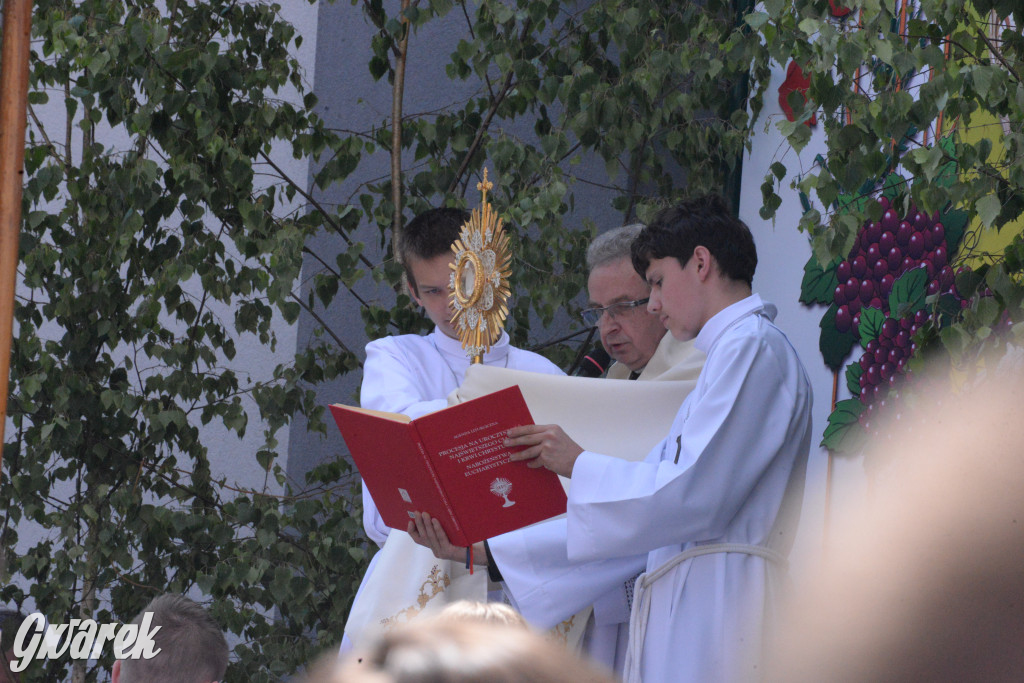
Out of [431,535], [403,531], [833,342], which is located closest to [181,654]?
[431,535]

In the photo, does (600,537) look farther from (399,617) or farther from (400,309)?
(400,309)

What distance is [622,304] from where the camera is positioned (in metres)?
2.84

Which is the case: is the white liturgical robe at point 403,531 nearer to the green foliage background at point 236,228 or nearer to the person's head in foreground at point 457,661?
the green foliage background at point 236,228

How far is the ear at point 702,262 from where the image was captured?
7.81 ft

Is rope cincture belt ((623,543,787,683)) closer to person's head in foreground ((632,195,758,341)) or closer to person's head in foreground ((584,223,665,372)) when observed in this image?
person's head in foreground ((632,195,758,341))

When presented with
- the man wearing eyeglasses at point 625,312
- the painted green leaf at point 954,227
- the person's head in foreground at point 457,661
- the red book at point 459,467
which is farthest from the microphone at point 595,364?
the person's head in foreground at point 457,661

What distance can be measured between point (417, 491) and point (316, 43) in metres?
3.39

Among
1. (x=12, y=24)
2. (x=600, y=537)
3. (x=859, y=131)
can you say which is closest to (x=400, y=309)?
(x=600, y=537)

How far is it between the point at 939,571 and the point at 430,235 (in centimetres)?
249

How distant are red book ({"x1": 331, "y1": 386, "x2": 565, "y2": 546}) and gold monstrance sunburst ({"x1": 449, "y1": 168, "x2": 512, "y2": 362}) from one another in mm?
463

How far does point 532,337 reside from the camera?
4.80 metres

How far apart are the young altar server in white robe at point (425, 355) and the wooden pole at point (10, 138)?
1364mm

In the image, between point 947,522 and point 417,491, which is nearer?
point 947,522

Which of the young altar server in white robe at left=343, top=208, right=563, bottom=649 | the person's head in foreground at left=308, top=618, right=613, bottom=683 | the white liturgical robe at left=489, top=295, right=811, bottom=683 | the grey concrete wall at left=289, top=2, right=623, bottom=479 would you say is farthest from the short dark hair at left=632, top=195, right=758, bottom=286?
the grey concrete wall at left=289, top=2, right=623, bottom=479
